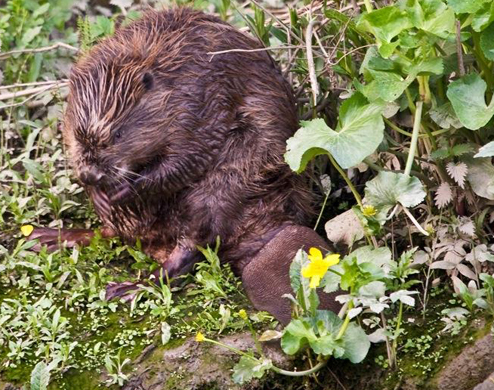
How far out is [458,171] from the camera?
367cm

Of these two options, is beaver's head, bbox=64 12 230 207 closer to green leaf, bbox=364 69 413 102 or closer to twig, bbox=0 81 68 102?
green leaf, bbox=364 69 413 102

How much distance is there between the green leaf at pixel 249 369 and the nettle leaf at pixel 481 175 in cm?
91

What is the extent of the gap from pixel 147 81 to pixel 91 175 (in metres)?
0.38

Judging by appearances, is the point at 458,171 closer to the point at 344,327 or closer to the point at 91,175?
the point at 344,327

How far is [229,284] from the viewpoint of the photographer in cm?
395

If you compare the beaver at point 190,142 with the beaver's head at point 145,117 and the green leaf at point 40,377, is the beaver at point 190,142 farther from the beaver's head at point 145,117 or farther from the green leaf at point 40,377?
the green leaf at point 40,377

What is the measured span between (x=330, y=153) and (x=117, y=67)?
93 cm

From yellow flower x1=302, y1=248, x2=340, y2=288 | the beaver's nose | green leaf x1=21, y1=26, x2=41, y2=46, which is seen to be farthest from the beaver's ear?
green leaf x1=21, y1=26, x2=41, y2=46

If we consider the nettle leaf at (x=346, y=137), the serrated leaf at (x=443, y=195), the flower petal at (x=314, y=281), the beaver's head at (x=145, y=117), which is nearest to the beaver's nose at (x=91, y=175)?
the beaver's head at (x=145, y=117)

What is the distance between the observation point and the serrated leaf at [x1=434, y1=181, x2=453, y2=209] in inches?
145

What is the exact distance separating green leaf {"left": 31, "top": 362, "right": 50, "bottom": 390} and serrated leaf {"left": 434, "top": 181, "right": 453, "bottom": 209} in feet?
4.50

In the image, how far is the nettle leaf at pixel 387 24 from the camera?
348cm

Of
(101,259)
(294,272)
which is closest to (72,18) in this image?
(101,259)

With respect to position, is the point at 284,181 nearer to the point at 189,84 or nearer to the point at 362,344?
the point at 189,84
